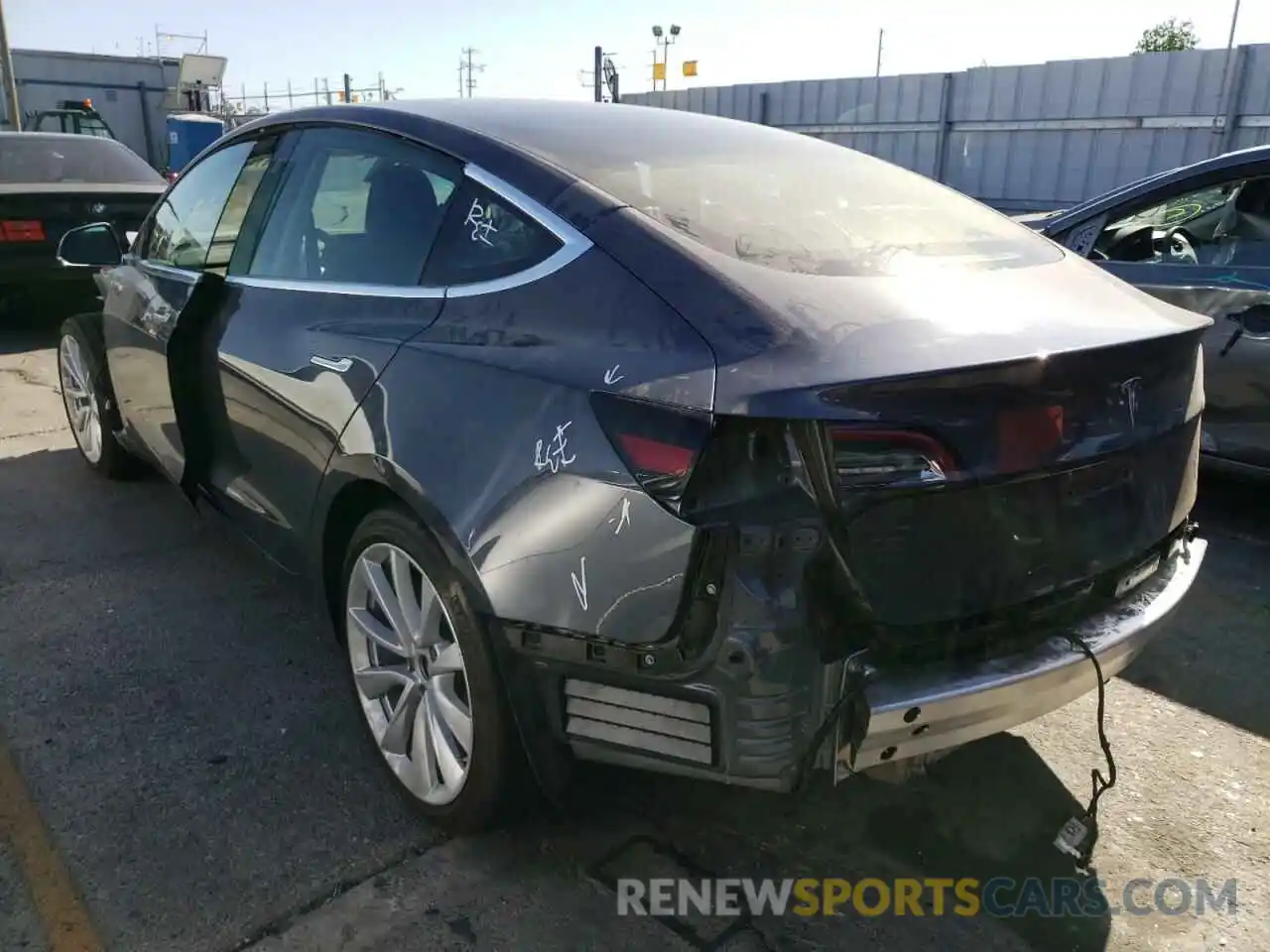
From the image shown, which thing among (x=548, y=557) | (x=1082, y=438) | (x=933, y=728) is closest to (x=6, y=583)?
(x=548, y=557)

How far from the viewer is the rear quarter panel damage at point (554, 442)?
1.83 metres

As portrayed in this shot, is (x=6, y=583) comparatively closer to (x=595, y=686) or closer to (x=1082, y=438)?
(x=595, y=686)

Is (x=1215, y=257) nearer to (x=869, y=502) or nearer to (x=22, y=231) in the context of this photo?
(x=869, y=502)

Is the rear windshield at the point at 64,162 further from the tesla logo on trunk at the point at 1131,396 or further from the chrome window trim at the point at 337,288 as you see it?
the tesla logo on trunk at the point at 1131,396

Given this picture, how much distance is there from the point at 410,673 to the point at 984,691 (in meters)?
1.32

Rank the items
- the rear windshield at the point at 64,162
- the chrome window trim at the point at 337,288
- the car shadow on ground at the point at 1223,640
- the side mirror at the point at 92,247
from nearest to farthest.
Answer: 1. the chrome window trim at the point at 337,288
2. the car shadow on ground at the point at 1223,640
3. the side mirror at the point at 92,247
4. the rear windshield at the point at 64,162

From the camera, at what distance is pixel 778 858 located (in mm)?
A: 2383

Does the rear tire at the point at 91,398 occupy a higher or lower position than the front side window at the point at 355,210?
lower

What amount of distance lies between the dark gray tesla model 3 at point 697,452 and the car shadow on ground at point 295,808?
244mm

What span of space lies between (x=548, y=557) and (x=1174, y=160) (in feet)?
61.6

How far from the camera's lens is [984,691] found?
1907 mm

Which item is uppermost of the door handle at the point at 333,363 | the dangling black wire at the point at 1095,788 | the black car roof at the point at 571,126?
the black car roof at the point at 571,126

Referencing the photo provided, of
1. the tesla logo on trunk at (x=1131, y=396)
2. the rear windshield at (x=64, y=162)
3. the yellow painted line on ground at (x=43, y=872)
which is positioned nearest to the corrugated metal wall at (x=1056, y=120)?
the rear windshield at (x=64, y=162)

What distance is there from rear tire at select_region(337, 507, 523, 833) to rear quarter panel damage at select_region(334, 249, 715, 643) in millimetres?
146
